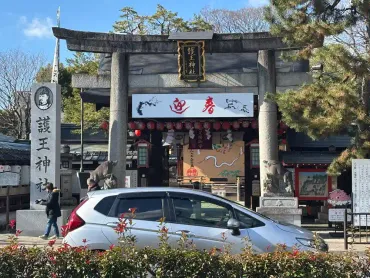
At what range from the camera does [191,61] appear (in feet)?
53.5

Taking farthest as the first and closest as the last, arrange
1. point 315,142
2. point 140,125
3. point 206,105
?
point 315,142 < point 140,125 < point 206,105

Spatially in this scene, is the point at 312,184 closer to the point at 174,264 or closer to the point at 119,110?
the point at 119,110

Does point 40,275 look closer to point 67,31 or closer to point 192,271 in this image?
point 192,271

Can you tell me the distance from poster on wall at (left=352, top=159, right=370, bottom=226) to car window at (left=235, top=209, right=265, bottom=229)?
5945 millimetres

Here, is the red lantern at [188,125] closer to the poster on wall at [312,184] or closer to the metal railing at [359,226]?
the poster on wall at [312,184]

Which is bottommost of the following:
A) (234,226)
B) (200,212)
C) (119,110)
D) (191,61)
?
(234,226)

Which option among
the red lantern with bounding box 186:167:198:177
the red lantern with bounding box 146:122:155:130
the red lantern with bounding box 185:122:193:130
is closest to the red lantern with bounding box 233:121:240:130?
the red lantern with bounding box 185:122:193:130

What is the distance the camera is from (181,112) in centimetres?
1647

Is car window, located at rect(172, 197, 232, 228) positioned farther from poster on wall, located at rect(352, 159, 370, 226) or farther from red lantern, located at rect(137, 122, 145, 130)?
red lantern, located at rect(137, 122, 145, 130)

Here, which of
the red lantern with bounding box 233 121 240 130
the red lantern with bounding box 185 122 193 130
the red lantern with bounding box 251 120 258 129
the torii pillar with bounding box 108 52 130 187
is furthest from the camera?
the red lantern with bounding box 185 122 193 130

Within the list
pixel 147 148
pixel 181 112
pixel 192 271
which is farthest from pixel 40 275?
pixel 147 148

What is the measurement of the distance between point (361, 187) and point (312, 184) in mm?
6014

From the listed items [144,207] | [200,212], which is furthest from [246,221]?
[144,207]

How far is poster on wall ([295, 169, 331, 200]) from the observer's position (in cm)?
1936
